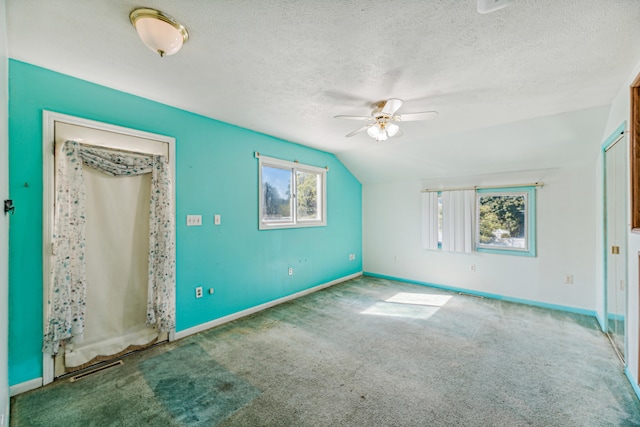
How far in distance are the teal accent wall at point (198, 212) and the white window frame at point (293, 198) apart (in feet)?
0.26

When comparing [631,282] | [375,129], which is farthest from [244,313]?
[631,282]

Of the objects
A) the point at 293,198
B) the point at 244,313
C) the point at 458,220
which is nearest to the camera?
the point at 244,313

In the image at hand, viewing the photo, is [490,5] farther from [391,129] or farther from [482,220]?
[482,220]

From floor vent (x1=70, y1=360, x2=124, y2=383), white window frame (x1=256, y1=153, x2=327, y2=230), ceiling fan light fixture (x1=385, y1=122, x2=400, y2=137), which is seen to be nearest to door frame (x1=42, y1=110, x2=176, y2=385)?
floor vent (x1=70, y1=360, x2=124, y2=383)

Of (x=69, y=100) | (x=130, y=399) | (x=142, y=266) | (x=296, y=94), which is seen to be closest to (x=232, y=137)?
(x=296, y=94)

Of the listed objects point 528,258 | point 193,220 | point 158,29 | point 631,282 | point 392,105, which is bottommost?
point 528,258

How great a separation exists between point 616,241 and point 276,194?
3985 mm

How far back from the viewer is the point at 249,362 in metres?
2.49

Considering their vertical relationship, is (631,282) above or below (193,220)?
below

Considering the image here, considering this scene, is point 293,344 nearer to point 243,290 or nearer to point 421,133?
point 243,290

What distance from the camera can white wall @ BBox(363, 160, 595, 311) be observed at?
11.9 feet

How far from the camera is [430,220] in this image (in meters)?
4.87

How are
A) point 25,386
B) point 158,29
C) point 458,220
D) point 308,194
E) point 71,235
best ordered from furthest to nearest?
point 308,194
point 458,220
point 71,235
point 25,386
point 158,29

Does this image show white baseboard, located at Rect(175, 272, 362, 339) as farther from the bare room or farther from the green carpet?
the green carpet
